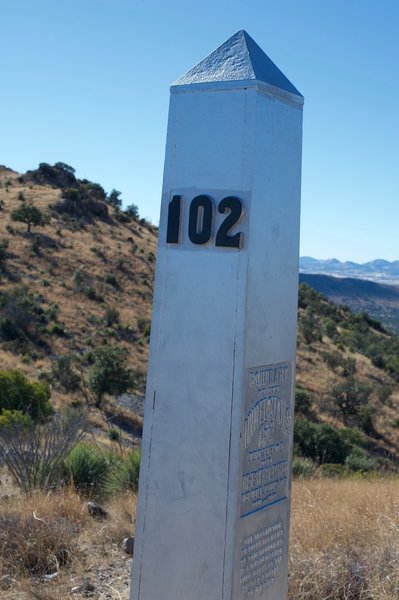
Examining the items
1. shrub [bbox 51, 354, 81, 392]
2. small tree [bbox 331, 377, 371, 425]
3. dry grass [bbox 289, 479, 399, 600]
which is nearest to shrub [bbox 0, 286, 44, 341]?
shrub [bbox 51, 354, 81, 392]

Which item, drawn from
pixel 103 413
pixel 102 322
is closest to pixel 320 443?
pixel 103 413

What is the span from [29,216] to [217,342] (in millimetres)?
43705

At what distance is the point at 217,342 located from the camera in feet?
11.2

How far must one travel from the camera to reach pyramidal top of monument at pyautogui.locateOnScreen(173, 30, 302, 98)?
350cm

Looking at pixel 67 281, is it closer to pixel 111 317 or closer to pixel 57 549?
pixel 111 317

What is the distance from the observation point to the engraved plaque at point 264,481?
341cm

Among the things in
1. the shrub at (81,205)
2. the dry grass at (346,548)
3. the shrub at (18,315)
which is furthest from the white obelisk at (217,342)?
the shrub at (81,205)

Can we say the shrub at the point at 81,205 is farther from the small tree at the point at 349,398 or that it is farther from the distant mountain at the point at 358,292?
the distant mountain at the point at 358,292

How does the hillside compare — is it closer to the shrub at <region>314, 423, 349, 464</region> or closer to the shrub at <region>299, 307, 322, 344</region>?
the shrub at <region>299, 307, 322, 344</region>

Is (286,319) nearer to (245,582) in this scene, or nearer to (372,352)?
(245,582)

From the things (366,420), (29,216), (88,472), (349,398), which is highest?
(29,216)

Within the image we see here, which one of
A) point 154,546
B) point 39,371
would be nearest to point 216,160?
point 154,546

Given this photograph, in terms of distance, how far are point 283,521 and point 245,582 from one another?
0.50 metres

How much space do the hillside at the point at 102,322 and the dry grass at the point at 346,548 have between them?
13.6 metres
